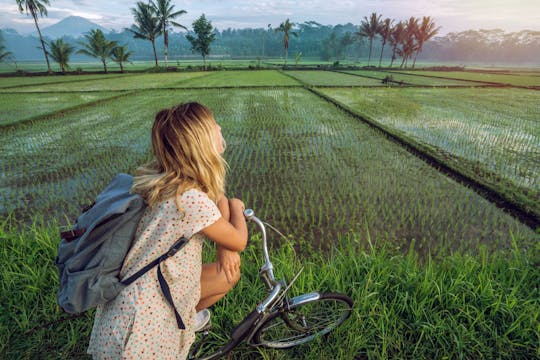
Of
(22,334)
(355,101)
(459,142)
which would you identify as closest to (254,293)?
(22,334)

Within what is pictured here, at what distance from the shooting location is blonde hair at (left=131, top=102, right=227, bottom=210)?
0.97 metres

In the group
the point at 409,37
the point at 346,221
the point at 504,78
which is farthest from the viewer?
the point at 409,37

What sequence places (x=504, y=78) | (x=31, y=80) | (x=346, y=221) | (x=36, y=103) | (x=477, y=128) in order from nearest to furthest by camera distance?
(x=346, y=221)
(x=477, y=128)
(x=36, y=103)
(x=31, y=80)
(x=504, y=78)

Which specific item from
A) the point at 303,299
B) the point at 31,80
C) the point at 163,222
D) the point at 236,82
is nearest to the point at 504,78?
the point at 236,82

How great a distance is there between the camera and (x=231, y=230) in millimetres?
1104

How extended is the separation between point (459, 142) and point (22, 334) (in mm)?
7431

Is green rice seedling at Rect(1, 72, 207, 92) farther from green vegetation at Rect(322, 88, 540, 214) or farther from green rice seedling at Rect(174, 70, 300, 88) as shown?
green vegetation at Rect(322, 88, 540, 214)

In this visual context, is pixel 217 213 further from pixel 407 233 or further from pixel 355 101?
pixel 355 101

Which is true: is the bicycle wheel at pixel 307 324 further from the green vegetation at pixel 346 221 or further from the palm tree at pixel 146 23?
the palm tree at pixel 146 23

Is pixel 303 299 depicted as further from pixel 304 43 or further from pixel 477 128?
pixel 304 43

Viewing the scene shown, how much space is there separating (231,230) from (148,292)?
1.23ft

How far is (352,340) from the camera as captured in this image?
5.48 ft

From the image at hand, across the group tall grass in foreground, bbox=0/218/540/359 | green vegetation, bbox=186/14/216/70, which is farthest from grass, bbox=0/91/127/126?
green vegetation, bbox=186/14/216/70

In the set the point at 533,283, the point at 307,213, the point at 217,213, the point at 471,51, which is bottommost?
the point at 307,213
